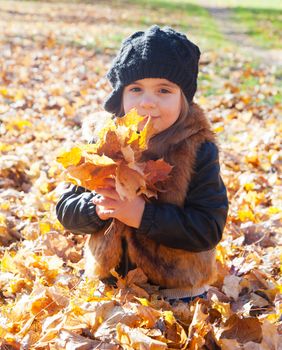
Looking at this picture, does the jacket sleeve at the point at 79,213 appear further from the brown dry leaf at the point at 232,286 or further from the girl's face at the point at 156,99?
the brown dry leaf at the point at 232,286

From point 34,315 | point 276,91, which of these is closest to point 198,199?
point 34,315

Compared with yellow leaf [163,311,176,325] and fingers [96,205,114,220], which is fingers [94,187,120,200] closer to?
fingers [96,205,114,220]

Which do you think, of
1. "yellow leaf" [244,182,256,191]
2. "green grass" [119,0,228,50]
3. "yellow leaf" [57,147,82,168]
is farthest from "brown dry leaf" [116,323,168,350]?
"green grass" [119,0,228,50]

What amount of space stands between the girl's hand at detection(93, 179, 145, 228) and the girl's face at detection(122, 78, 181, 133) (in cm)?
41

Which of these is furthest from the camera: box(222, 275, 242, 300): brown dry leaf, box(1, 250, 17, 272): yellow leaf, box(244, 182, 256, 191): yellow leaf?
box(244, 182, 256, 191): yellow leaf

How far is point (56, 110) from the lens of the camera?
7.34m

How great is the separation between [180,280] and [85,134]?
89cm

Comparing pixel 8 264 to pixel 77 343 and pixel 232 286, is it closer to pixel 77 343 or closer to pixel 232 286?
pixel 77 343

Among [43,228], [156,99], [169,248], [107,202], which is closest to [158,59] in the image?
[156,99]

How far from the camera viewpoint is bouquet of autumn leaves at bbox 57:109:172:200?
2.40 m

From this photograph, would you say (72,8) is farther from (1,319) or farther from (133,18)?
(1,319)

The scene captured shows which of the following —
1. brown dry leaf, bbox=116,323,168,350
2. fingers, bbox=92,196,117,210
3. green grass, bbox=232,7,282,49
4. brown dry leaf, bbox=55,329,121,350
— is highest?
fingers, bbox=92,196,117,210

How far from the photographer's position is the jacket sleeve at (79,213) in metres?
2.83

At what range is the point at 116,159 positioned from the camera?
2.44 m
